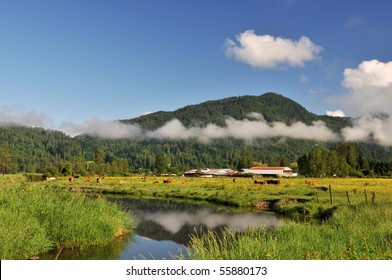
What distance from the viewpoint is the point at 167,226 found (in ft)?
127

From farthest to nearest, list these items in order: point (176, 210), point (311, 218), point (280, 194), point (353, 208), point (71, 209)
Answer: point (280, 194)
point (176, 210)
point (311, 218)
point (353, 208)
point (71, 209)

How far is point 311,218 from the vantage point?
38344mm

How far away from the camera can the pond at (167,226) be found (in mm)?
24531

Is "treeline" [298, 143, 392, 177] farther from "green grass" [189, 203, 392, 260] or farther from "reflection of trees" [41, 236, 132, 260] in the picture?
"reflection of trees" [41, 236, 132, 260]

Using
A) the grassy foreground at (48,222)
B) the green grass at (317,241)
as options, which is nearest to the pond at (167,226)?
the grassy foreground at (48,222)

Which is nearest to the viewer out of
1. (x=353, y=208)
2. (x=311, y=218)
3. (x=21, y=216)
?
(x=21, y=216)

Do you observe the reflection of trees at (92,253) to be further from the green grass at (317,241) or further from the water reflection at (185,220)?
the water reflection at (185,220)

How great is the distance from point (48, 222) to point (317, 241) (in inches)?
604

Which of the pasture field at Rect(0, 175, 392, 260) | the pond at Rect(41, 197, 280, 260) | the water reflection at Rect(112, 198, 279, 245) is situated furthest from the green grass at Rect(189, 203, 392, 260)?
the water reflection at Rect(112, 198, 279, 245)

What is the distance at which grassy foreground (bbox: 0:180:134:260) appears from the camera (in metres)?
20.5
